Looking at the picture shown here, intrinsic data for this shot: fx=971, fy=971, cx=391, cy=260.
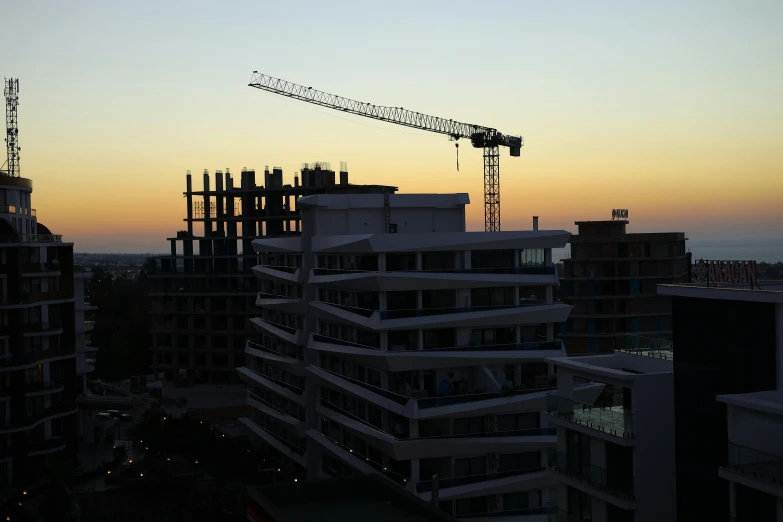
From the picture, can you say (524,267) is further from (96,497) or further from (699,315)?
(96,497)

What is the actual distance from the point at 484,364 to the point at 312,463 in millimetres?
16236

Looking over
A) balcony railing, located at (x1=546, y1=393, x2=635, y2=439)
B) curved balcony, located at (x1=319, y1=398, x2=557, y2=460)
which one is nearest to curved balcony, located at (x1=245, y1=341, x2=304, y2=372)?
curved balcony, located at (x1=319, y1=398, x2=557, y2=460)

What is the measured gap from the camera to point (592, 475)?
30.9 m

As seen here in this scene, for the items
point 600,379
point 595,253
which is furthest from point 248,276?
point 600,379

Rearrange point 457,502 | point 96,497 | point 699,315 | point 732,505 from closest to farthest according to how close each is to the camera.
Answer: point 732,505 → point 699,315 → point 457,502 → point 96,497

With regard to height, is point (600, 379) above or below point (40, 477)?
above

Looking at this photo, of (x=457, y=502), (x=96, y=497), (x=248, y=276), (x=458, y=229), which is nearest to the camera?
(x=457, y=502)

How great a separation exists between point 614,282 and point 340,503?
6614 cm

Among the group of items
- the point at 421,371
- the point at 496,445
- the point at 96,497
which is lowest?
the point at 96,497

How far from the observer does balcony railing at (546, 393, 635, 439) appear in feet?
97.7

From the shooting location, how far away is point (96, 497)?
2168 inches

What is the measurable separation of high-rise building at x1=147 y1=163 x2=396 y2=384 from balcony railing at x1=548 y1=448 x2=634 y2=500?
211 feet

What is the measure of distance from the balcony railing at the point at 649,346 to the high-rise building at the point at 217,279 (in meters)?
63.2

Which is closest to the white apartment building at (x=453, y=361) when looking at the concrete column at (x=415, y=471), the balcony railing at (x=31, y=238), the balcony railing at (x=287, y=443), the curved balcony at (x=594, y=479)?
the concrete column at (x=415, y=471)
